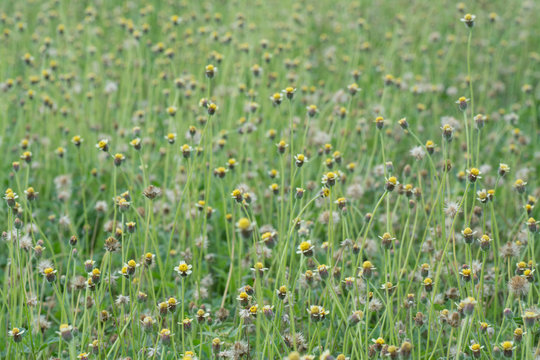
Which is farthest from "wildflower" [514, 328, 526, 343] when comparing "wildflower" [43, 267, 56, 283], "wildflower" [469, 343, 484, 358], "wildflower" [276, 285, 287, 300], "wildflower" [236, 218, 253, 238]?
"wildflower" [43, 267, 56, 283]

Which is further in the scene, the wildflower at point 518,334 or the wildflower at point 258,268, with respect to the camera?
the wildflower at point 518,334

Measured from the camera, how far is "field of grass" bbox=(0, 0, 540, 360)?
230 centimetres

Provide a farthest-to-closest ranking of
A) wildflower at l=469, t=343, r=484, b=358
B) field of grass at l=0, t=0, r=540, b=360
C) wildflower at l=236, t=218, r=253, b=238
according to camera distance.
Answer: field of grass at l=0, t=0, r=540, b=360, wildflower at l=469, t=343, r=484, b=358, wildflower at l=236, t=218, r=253, b=238

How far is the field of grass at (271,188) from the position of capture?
2.30 m

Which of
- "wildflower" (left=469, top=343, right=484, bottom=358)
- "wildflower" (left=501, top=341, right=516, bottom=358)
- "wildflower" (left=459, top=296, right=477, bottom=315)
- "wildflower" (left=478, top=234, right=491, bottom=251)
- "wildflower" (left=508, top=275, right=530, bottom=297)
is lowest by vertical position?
"wildflower" (left=469, top=343, right=484, bottom=358)

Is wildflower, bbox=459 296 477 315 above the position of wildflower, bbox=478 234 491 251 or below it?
below

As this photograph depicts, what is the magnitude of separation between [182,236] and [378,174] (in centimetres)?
108

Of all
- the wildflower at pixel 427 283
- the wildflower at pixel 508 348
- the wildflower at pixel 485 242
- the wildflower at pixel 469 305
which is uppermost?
the wildflower at pixel 485 242

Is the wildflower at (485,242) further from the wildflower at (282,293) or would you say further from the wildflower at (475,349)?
the wildflower at (282,293)

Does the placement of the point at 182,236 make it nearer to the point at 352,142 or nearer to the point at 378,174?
the point at 378,174

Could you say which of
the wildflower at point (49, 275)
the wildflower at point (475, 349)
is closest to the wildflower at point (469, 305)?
the wildflower at point (475, 349)

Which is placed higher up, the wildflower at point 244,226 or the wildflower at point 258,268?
the wildflower at point 244,226

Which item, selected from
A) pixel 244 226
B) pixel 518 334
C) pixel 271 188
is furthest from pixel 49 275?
pixel 518 334

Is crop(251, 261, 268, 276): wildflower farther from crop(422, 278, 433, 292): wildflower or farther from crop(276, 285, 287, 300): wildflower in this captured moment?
crop(422, 278, 433, 292): wildflower
